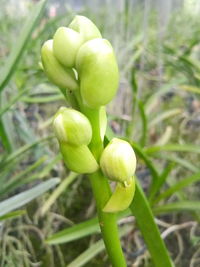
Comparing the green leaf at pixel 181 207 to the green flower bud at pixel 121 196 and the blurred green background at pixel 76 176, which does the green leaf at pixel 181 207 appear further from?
the green flower bud at pixel 121 196

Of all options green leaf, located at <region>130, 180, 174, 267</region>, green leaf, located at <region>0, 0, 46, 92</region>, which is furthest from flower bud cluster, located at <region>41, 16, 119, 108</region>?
green leaf, located at <region>0, 0, 46, 92</region>

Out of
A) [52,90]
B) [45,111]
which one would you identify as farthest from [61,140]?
[45,111]

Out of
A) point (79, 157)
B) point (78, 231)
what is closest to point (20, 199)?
point (78, 231)

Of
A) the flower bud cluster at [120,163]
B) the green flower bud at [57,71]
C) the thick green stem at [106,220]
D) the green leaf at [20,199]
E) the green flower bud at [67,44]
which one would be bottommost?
the green leaf at [20,199]

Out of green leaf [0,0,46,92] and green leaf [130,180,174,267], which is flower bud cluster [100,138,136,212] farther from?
green leaf [0,0,46,92]

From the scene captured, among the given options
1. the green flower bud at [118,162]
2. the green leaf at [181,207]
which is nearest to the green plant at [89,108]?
the green flower bud at [118,162]

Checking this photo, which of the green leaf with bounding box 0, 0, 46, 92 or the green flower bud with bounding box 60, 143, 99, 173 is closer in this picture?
the green flower bud with bounding box 60, 143, 99, 173
